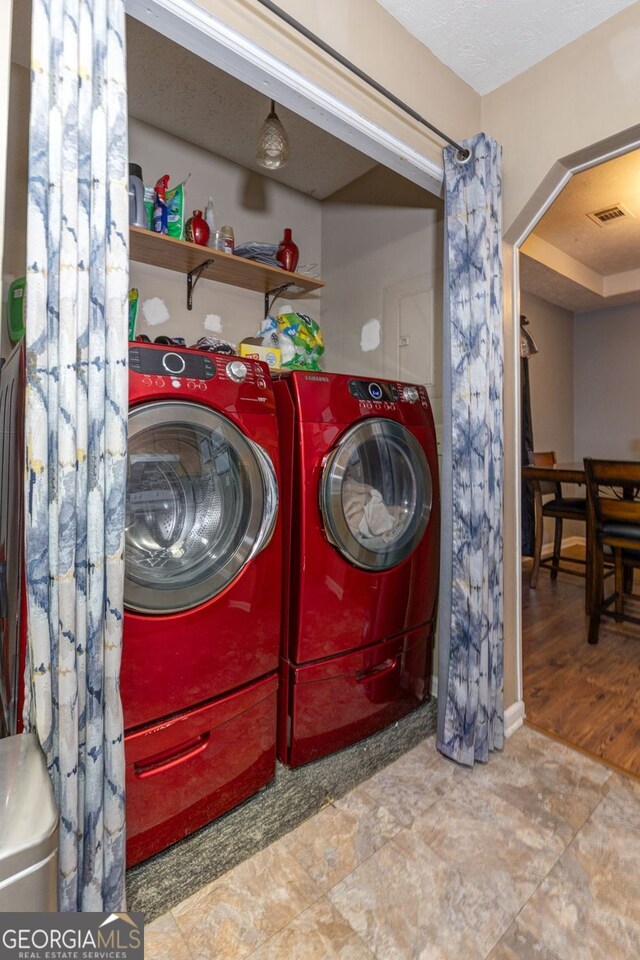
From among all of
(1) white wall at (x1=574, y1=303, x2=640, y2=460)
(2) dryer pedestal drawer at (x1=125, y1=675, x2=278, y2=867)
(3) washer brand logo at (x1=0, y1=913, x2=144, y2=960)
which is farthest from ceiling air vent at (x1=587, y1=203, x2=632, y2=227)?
(3) washer brand logo at (x1=0, y1=913, x2=144, y2=960)

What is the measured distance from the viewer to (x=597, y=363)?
483 centimetres

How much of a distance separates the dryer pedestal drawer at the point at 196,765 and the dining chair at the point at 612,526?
202 cm

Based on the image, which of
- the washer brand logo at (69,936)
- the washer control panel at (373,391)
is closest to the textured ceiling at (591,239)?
the washer control panel at (373,391)

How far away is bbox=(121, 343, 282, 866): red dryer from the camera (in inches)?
46.3

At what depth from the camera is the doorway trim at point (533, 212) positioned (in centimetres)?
151

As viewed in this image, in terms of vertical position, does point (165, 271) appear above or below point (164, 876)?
above

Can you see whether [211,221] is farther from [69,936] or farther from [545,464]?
[545,464]

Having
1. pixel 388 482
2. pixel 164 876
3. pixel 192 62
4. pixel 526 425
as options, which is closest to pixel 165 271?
pixel 192 62

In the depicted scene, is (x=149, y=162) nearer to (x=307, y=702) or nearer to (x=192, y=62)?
(x=192, y=62)

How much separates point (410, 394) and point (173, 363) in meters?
0.94

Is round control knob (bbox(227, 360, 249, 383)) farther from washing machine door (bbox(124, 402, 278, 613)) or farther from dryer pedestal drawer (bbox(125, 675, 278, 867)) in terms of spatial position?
dryer pedestal drawer (bbox(125, 675, 278, 867))

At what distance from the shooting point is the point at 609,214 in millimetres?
3227

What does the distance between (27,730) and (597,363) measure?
5.42m

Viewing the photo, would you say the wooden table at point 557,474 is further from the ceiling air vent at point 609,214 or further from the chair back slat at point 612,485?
the ceiling air vent at point 609,214
